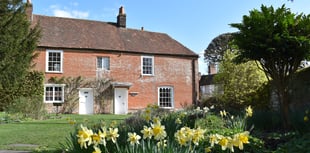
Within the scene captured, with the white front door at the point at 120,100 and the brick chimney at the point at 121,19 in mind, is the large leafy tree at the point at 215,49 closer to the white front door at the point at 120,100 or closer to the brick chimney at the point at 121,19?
the brick chimney at the point at 121,19

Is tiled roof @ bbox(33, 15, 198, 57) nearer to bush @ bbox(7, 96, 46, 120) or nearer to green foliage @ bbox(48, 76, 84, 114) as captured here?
green foliage @ bbox(48, 76, 84, 114)

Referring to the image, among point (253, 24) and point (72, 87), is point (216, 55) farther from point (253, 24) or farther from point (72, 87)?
point (253, 24)

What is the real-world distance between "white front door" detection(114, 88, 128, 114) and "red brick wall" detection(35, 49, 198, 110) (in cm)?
40

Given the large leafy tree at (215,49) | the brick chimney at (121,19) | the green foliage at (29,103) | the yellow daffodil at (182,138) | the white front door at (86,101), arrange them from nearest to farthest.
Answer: the yellow daffodil at (182,138) → the green foliage at (29,103) → the white front door at (86,101) → the brick chimney at (121,19) → the large leafy tree at (215,49)

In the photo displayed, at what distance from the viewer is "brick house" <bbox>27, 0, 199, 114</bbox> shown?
25.0 meters

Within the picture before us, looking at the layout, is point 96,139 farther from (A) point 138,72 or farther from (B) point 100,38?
(B) point 100,38

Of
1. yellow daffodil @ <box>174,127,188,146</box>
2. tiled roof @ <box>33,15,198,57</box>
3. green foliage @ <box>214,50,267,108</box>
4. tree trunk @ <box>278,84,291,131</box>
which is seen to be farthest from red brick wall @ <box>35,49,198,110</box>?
yellow daffodil @ <box>174,127,188,146</box>

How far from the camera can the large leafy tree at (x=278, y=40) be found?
25.4ft

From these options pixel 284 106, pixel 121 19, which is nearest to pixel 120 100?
pixel 121 19

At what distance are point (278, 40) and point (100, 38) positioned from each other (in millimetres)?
21425

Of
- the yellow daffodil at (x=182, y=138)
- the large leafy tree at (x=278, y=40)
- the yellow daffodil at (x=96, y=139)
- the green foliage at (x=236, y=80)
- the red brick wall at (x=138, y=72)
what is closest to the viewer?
the yellow daffodil at (x=96, y=139)

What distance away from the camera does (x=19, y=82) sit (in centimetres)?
2298

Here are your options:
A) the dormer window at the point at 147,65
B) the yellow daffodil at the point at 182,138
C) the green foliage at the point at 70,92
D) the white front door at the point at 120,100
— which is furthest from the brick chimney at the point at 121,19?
the yellow daffodil at the point at 182,138

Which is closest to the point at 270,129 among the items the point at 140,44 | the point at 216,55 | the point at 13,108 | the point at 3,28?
the point at 13,108
